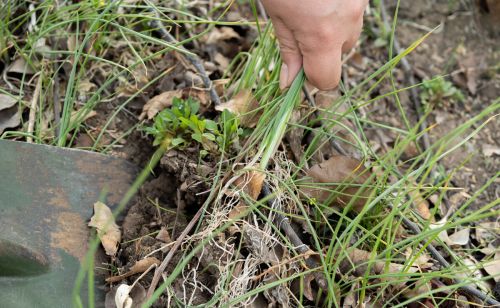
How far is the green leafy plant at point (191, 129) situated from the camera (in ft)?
5.23

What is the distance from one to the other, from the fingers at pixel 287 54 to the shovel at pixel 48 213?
54cm

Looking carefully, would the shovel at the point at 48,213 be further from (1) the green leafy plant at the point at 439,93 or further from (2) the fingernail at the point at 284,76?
(1) the green leafy plant at the point at 439,93

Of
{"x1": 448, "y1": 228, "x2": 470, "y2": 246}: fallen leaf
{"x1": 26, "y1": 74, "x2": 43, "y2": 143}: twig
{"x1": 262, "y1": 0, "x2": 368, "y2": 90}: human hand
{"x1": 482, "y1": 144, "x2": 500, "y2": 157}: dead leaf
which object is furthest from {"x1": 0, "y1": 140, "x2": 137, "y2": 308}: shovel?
{"x1": 482, "y1": 144, "x2": 500, "y2": 157}: dead leaf

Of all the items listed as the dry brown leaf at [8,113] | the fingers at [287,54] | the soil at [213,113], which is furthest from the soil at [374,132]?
the fingers at [287,54]

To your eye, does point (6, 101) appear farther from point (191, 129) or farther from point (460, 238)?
point (460, 238)

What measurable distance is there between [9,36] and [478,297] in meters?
1.55

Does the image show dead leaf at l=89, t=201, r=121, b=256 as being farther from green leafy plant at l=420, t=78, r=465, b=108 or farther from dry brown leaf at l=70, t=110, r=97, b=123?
green leafy plant at l=420, t=78, r=465, b=108

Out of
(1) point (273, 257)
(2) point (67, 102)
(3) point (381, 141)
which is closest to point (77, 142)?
(2) point (67, 102)

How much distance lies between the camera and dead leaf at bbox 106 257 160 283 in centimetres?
146

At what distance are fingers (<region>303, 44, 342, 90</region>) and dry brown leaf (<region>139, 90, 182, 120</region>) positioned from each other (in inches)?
20.1

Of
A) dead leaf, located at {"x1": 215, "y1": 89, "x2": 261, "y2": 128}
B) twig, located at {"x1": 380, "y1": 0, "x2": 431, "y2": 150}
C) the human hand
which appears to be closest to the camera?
the human hand

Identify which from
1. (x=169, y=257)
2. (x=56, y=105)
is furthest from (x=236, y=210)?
(x=56, y=105)

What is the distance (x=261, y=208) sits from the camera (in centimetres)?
154

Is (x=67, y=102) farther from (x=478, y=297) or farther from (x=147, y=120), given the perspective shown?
(x=478, y=297)
